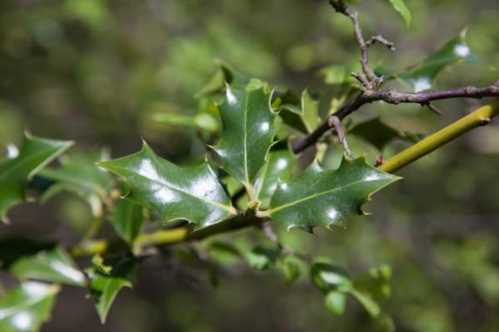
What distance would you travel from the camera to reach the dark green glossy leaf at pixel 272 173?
3.45ft

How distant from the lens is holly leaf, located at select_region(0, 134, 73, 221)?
47.2 inches

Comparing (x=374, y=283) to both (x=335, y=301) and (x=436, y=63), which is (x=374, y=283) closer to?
(x=335, y=301)

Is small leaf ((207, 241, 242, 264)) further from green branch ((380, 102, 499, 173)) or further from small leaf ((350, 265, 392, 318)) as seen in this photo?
green branch ((380, 102, 499, 173))

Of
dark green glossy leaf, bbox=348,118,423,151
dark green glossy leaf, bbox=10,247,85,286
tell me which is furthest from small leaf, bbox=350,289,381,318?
dark green glossy leaf, bbox=10,247,85,286

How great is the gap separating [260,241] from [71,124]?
131 cm

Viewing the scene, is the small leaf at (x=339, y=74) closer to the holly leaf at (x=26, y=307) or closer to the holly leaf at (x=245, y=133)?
the holly leaf at (x=245, y=133)

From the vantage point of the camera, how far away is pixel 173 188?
96 cm

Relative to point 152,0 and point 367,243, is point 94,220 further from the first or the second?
point 152,0

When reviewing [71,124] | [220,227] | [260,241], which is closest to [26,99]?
[71,124]

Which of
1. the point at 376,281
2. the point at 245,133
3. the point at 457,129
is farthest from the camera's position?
the point at 376,281

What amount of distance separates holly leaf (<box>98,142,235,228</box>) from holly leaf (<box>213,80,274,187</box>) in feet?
0.13

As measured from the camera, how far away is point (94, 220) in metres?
1.37

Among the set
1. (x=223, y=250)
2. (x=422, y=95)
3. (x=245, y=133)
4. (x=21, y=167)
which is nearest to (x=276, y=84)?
(x=223, y=250)

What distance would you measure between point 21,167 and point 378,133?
2.21ft
